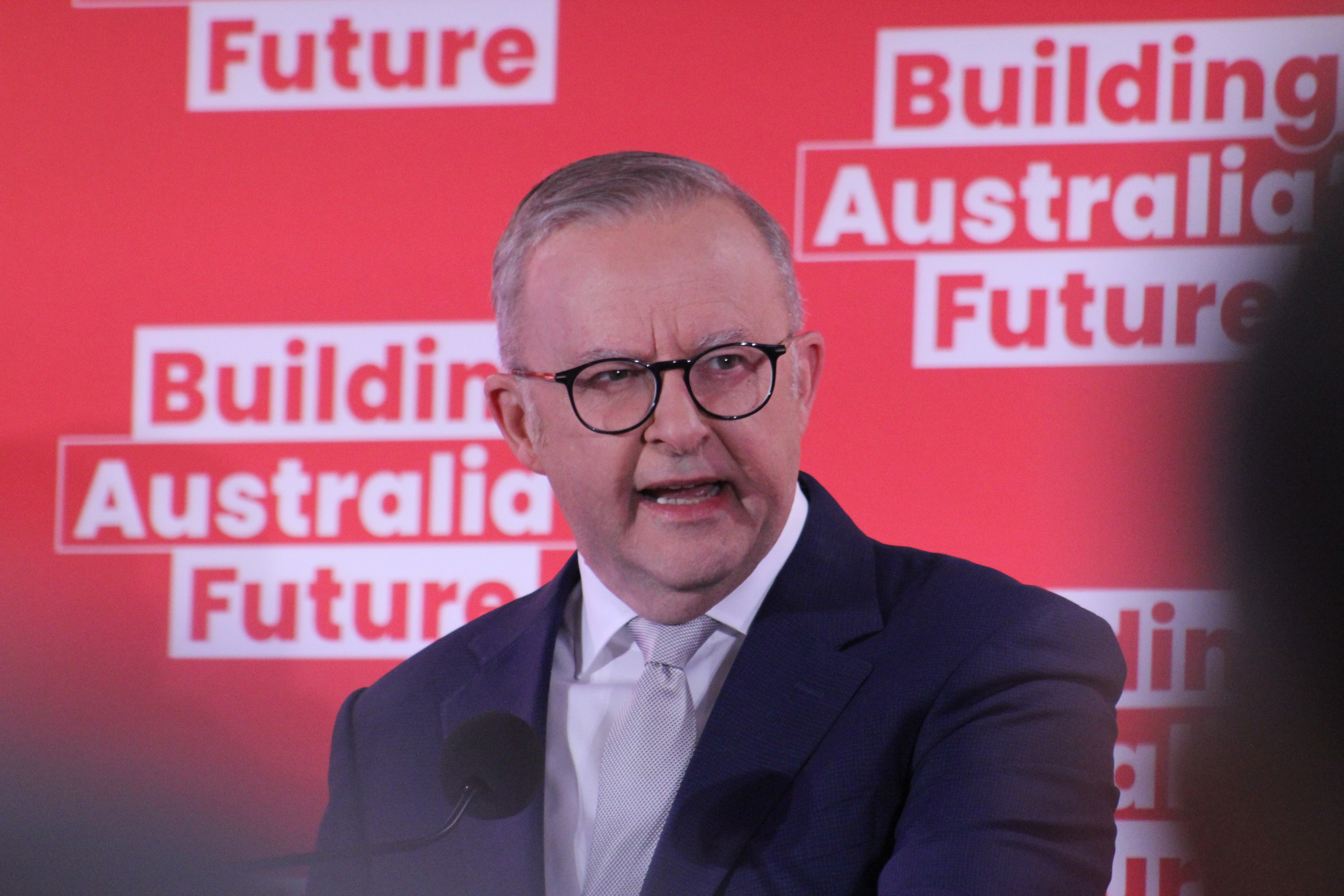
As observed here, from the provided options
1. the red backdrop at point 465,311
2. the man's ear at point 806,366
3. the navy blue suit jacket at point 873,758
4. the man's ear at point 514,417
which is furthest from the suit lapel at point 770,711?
the red backdrop at point 465,311

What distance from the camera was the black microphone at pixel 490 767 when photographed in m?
1.57

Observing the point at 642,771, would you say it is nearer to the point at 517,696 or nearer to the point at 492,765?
the point at 517,696

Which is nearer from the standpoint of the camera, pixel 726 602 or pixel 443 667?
pixel 726 602

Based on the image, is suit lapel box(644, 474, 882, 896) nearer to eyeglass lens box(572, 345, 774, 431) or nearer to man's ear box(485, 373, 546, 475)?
eyeglass lens box(572, 345, 774, 431)

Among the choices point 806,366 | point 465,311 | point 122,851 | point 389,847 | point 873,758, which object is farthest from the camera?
point 465,311

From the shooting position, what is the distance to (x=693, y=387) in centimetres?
202

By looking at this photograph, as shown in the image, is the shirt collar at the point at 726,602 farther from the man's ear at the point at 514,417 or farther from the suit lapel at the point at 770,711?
the man's ear at the point at 514,417

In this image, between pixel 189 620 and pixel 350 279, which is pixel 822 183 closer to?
pixel 350 279

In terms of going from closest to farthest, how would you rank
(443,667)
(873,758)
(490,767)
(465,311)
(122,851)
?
(122,851) < (490,767) < (873,758) < (443,667) < (465,311)

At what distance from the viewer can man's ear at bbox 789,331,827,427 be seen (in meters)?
2.13

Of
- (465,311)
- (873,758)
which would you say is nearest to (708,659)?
(873,758)

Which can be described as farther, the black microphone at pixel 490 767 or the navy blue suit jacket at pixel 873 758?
the navy blue suit jacket at pixel 873 758

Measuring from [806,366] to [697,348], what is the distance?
0.24 metres

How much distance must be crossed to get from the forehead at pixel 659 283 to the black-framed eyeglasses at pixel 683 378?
27 millimetres
